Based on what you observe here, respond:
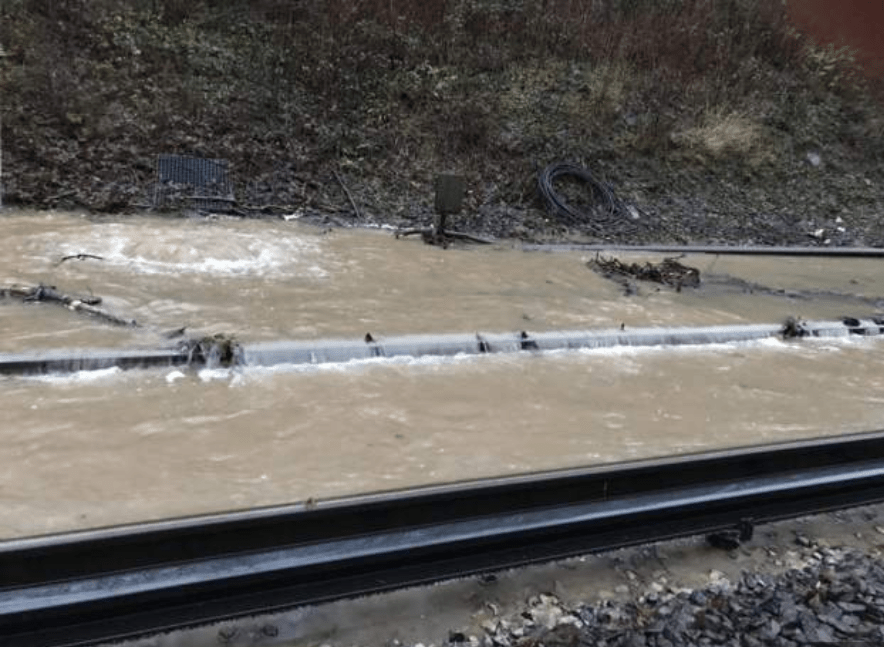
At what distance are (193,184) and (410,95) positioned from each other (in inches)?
197

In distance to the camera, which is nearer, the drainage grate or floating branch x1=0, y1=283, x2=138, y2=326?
floating branch x1=0, y1=283, x2=138, y2=326

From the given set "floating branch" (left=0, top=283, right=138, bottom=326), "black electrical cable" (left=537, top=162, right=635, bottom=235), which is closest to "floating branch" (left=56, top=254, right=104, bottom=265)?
"floating branch" (left=0, top=283, right=138, bottom=326)

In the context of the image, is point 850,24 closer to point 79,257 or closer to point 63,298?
point 79,257

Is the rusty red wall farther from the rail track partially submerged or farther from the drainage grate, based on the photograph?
the drainage grate

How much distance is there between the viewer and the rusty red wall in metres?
18.6

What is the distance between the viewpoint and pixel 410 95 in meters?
14.4

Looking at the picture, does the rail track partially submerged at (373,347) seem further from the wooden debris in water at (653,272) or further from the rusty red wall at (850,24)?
the rusty red wall at (850,24)

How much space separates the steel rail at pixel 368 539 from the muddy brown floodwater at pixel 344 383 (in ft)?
2.61

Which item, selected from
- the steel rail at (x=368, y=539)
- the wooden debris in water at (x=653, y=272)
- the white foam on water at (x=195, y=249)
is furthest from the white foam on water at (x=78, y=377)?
the wooden debris in water at (x=653, y=272)

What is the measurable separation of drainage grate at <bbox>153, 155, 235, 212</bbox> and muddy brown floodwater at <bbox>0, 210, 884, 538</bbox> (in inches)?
31.7

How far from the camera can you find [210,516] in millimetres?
3148

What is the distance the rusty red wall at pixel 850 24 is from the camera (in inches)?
732

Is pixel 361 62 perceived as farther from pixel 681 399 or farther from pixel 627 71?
pixel 681 399

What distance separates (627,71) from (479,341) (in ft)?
39.0
